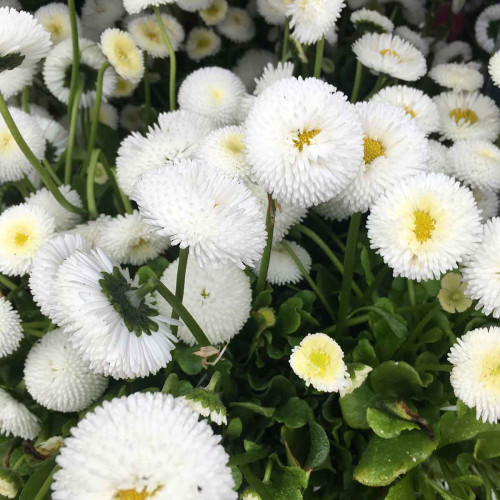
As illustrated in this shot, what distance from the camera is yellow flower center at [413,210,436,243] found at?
533 millimetres

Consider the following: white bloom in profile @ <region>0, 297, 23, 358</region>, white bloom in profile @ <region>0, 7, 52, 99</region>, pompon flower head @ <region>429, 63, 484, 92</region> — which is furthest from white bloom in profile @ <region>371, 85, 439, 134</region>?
white bloom in profile @ <region>0, 297, 23, 358</region>

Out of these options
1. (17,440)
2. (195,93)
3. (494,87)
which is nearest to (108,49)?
(195,93)

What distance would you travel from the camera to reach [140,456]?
0.36m

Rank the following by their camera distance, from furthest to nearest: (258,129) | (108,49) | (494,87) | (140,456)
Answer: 1. (494,87)
2. (108,49)
3. (258,129)
4. (140,456)

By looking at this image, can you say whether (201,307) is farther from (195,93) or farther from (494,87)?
(494,87)

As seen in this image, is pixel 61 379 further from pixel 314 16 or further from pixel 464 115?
pixel 464 115

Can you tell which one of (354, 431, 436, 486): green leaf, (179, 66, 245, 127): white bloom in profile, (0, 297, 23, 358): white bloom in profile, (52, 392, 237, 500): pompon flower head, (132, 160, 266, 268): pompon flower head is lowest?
(354, 431, 436, 486): green leaf

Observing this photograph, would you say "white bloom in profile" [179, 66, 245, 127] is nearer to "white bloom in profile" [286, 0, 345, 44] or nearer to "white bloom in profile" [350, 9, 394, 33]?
"white bloom in profile" [286, 0, 345, 44]

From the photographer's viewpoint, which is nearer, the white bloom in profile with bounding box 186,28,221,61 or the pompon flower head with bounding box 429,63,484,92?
the pompon flower head with bounding box 429,63,484,92

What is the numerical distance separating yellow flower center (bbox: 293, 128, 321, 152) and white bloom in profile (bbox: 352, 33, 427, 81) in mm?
364

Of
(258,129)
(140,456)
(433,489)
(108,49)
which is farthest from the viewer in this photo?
(108,49)

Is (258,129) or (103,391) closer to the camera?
(258,129)

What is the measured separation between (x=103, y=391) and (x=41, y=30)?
17.3 inches

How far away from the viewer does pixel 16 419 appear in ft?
→ 2.12
